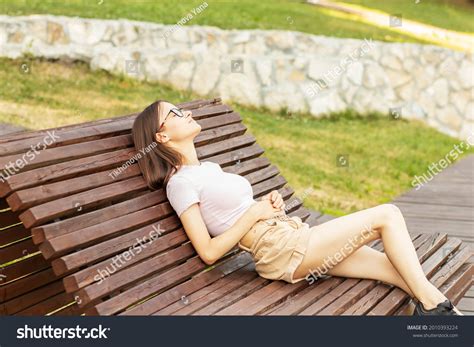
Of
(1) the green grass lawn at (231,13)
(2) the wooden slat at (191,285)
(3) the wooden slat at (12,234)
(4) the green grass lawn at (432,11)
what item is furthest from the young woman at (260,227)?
(4) the green grass lawn at (432,11)

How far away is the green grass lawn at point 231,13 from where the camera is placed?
37.9ft

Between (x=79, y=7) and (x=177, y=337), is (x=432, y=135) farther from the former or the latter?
(x=177, y=337)

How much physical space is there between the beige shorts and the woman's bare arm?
2.5 inches

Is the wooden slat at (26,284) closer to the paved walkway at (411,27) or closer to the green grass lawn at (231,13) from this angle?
the green grass lawn at (231,13)

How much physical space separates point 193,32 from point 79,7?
65.4 inches

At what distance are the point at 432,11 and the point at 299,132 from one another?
8993 mm

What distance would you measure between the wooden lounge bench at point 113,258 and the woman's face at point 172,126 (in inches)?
8.4

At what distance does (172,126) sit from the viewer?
13.2ft

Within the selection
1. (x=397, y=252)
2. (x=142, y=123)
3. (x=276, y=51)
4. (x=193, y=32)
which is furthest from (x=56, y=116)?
(x=397, y=252)

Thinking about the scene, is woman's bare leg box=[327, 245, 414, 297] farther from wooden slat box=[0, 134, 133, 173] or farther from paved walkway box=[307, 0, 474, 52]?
paved walkway box=[307, 0, 474, 52]

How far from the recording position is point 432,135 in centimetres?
1174

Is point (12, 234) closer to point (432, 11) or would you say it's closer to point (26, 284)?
point (26, 284)

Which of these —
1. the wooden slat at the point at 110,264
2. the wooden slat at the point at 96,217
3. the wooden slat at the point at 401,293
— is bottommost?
the wooden slat at the point at 401,293

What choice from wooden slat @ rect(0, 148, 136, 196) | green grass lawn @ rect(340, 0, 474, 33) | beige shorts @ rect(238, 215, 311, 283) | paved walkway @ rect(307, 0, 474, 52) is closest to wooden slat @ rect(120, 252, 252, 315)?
beige shorts @ rect(238, 215, 311, 283)
